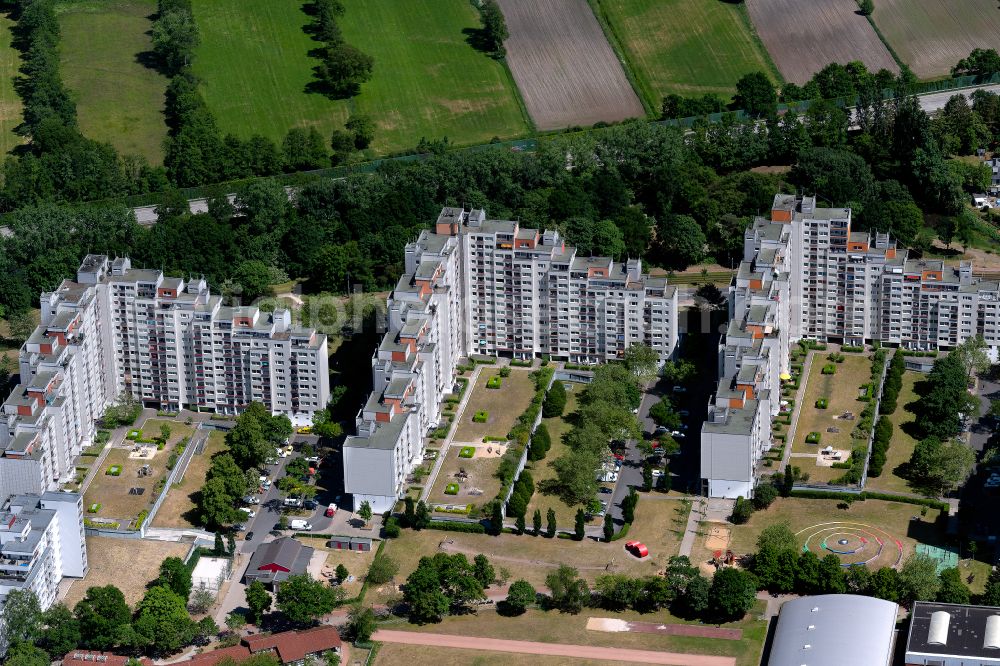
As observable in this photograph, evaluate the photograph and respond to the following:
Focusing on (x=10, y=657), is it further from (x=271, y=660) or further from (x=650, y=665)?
(x=650, y=665)

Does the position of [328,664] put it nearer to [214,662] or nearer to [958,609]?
[214,662]

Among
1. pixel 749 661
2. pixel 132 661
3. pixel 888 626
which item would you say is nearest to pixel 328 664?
pixel 132 661

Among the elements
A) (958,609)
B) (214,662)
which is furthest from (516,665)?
(958,609)

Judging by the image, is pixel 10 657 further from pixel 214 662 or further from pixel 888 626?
pixel 888 626

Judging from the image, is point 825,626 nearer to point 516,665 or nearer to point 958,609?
point 958,609

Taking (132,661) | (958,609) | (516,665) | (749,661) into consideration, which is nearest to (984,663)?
(958,609)

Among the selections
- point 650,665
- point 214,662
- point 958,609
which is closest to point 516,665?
point 650,665
